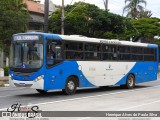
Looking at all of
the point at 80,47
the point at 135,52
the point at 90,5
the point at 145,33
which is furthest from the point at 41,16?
the point at 80,47

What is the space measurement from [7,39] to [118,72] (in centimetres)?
1245

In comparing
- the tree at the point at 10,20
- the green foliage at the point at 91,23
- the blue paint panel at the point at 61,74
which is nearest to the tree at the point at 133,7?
the green foliage at the point at 91,23

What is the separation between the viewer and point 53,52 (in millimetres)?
18016

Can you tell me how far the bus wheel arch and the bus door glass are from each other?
1.18 metres

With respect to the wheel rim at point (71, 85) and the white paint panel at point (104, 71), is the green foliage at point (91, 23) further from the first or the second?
the wheel rim at point (71, 85)

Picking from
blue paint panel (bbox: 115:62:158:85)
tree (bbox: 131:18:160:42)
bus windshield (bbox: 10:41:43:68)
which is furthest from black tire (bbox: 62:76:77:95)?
tree (bbox: 131:18:160:42)

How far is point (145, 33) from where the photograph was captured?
5691cm

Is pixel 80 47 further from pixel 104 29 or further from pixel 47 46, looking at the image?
pixel 104 29

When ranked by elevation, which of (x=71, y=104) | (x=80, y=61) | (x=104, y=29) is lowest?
(x=71, y=104)

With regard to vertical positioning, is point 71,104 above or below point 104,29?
below

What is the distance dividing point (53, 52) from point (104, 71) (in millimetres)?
4193

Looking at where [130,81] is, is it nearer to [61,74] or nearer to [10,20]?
[61,74]

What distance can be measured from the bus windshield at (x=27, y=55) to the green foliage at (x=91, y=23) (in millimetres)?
25409

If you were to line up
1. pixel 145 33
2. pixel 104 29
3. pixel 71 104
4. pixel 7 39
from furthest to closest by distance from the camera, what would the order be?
pixel 145 33 → pixel 104 29 → pixel 7 39 → pixel 71 104
